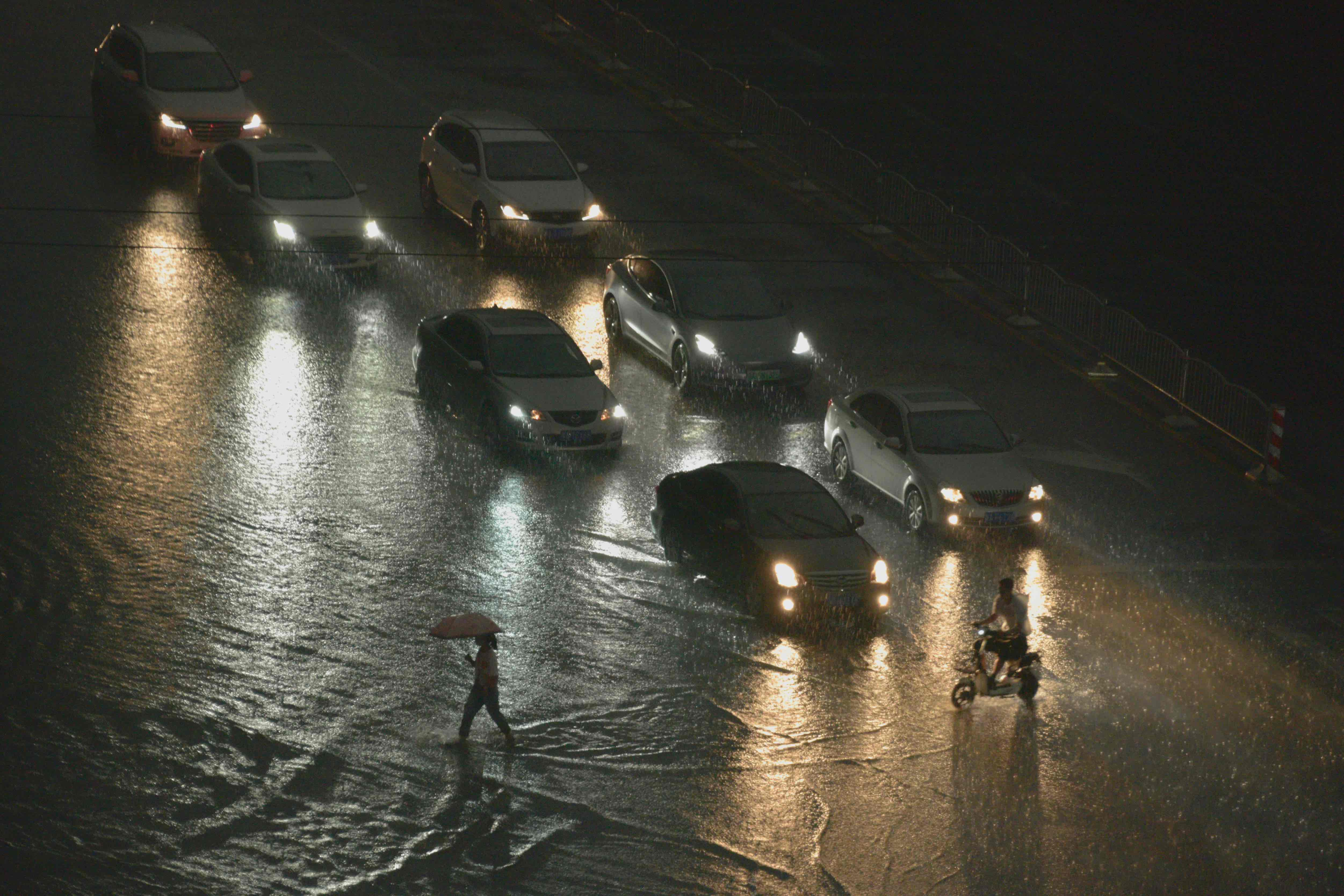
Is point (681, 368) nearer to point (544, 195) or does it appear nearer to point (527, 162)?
point (544, 195)

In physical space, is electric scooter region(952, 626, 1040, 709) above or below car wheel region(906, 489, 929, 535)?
below

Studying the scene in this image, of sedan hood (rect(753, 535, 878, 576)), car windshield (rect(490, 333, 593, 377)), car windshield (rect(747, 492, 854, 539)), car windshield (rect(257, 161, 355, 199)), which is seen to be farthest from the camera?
car windshield (rect(257, 161, 355, 199))

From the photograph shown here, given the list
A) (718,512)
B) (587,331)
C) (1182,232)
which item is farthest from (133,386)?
(1182,232)

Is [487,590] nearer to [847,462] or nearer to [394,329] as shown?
[847,462]

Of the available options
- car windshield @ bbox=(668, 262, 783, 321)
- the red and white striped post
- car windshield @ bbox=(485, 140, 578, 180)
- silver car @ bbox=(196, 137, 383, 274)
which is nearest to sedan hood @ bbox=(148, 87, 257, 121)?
silver car @ bbox=(196, 137, 383, 274)

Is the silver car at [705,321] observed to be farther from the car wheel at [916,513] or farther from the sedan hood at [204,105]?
the sedan hood at [204,105]

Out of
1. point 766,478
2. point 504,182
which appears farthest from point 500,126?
point 766,478

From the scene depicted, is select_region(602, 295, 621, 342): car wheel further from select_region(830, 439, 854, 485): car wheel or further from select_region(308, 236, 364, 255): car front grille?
select_region(830, 439, 854, 485): car wheel
